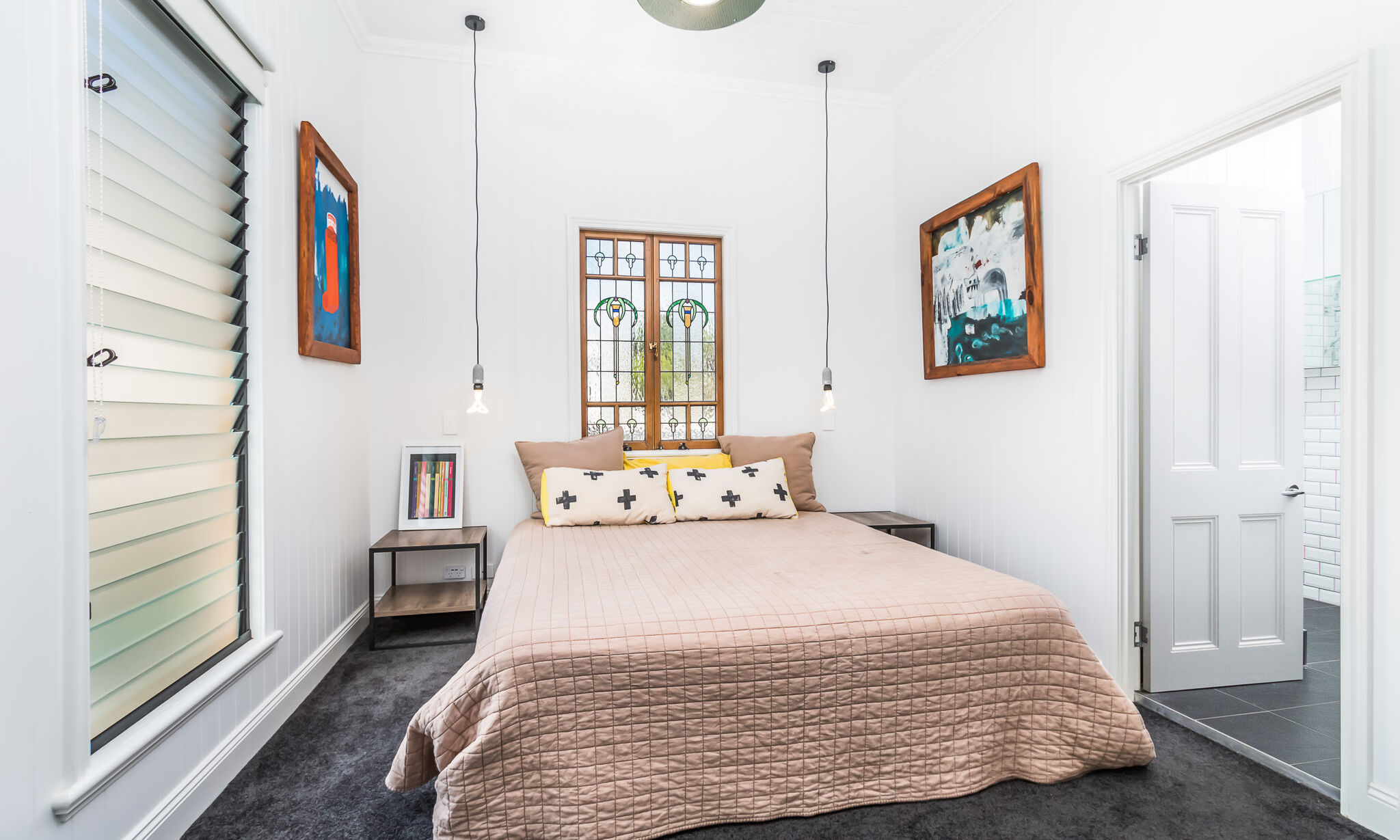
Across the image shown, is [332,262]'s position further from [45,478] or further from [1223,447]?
[1223,447]

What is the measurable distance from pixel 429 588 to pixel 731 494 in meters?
1.56

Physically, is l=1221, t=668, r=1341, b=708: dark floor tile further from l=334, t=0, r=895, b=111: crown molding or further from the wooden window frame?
l=334, t=0, r=895, b=111: crown molding

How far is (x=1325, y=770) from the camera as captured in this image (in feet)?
6.06

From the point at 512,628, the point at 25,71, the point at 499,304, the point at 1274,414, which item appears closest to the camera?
the point at 25,71

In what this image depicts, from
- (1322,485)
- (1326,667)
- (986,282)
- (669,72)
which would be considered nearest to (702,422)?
(986,282)

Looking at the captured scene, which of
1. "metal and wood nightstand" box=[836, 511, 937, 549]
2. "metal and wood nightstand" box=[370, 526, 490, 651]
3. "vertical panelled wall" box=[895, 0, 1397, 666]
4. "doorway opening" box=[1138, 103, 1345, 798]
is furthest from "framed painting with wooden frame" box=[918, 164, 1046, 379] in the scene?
"metal and wood nightstand" box=[370, 526, 490, 651]

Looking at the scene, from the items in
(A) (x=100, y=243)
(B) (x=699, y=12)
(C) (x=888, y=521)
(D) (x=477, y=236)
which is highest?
(B) (x=699, y=12)

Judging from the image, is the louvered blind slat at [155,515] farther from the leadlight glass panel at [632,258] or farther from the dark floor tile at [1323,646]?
the dark floor tile at [1323,646]

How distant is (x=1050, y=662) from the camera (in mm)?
1769

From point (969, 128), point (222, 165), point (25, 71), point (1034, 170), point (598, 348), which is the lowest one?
point (598, 348)

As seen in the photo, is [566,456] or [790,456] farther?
[790,456]

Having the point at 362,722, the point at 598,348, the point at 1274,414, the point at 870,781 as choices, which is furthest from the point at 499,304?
the point at 1274,414

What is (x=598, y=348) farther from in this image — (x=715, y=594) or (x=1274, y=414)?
(x=1274, y=414)

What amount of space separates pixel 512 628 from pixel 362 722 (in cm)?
102
